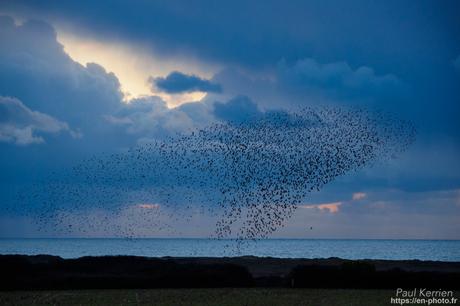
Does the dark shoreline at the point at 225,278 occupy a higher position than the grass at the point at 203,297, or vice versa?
the dark shoreline at the point at 225,278

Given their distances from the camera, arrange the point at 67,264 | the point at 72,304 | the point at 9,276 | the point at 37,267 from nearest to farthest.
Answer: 1. the point at 72,304
2. the point at 9,276
3. the point at 37,267
4. the point at 67,264

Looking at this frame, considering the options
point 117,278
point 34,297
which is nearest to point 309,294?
point 117,278

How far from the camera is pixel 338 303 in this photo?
93.0ft

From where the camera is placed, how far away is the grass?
28672 mm

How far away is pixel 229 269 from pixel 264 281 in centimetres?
266

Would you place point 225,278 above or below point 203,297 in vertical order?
above

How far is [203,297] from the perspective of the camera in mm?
30609

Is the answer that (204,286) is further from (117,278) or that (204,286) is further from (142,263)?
(142,263)

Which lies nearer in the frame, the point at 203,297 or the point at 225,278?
the point at 203,297

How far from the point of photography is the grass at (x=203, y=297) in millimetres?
28672

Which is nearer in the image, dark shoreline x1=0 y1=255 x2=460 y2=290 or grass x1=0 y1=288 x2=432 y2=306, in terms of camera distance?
grass x1=0 y1=288 x2=432 y2=306

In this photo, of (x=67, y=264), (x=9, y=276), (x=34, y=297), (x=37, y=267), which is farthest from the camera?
(x=67, y=264)

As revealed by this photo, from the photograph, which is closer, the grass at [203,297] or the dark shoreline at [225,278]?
the grass at [203,297]

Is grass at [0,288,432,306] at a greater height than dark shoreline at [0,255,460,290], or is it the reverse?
dark shoreline at [0,255,460,290]
